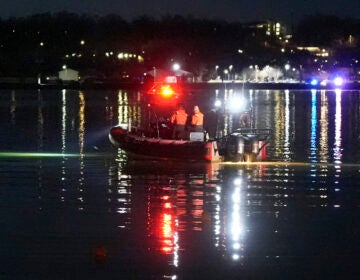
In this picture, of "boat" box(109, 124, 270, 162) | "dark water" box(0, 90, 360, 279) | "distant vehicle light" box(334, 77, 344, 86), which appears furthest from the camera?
"distant vehicle light" box(334, 77, 344, 86)

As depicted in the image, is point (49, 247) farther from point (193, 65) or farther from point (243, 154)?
point (193, 65)

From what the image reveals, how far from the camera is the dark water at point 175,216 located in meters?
12.8

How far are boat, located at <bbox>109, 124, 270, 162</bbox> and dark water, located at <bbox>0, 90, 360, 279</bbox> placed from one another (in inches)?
16.8

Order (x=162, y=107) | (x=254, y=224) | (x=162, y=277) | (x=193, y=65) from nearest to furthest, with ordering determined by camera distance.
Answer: (x=162, y=277), (x=254, y=224), (x=162, y=107), (x=193, y=65)

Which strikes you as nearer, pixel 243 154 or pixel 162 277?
pixel 162 277

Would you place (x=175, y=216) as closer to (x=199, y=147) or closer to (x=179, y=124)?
(x=199, y=147)

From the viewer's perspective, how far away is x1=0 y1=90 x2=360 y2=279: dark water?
12.8 m

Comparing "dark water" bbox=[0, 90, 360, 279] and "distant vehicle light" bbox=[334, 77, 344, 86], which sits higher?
"distant vehicle light" bbox=[334, 77, 344, 86]

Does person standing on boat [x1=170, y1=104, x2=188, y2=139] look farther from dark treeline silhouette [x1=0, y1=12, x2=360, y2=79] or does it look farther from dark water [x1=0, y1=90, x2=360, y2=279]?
dark treeline silhouette [x1=0, y1=12, x2=360, y2=79]

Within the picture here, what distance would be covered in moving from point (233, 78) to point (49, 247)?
171285mm

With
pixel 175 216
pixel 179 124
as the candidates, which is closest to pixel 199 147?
pixel 179 124

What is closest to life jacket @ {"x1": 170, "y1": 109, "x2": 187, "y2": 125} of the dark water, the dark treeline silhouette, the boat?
the boat

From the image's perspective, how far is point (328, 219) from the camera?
16.7 m

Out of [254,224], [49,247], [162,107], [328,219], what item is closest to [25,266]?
[49,247]
